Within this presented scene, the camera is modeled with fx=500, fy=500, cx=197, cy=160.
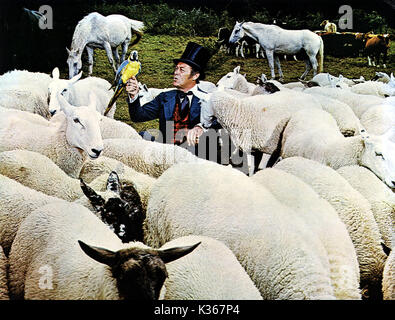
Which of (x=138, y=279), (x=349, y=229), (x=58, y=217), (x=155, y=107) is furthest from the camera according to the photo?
(x=155, y=107)

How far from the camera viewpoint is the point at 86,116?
3.01 meters

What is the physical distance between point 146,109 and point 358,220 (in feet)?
4.64

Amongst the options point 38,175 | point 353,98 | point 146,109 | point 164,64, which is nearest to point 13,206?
point 38,175

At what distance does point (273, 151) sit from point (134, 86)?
3.68ft

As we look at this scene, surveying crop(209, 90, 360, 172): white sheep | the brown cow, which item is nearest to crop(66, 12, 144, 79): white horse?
crop(209, 90, 360, 172): white sheep

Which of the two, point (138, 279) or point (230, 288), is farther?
point (230, 288)

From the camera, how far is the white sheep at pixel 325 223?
251cm

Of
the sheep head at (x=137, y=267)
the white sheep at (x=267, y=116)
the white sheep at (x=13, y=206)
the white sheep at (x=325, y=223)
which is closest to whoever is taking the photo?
the sheep head at (x=137, y=267)

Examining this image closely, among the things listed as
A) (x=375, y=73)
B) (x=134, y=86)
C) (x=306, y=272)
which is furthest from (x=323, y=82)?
(x=306, y=272)

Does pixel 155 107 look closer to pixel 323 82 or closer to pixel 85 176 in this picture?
pixel 85 176

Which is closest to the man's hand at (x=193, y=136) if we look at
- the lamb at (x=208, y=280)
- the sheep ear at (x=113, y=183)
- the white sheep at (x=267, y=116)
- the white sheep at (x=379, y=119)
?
the white sheep at (x=267, y=116)

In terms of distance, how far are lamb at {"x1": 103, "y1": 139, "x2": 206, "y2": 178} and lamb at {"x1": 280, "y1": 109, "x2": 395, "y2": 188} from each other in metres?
0.89

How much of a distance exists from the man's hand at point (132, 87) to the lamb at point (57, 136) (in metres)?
0.24

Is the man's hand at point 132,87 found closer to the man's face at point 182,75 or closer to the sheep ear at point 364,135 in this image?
the man's face at point 182,75
